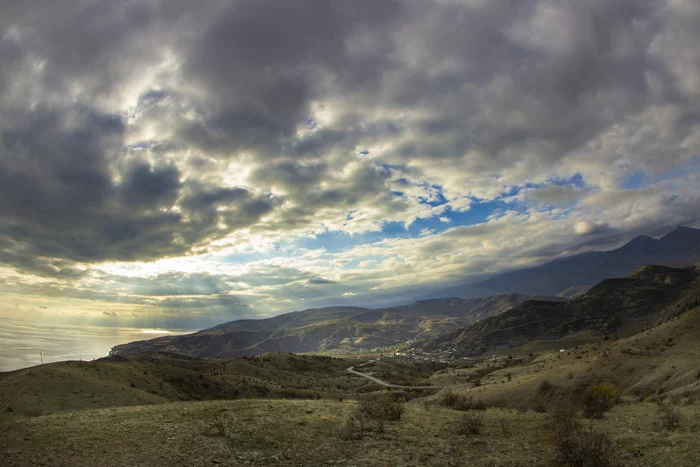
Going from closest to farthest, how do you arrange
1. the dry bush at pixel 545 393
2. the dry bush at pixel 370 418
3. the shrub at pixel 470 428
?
the dry bush at pixel 370 418 < the shrub at pixel 470 428 < the dry bush at pixel 545 393

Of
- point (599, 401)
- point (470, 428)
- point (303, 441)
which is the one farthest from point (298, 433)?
point (599, 401)

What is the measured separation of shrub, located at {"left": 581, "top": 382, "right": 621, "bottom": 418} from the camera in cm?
2662

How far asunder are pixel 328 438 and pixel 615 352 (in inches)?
2228

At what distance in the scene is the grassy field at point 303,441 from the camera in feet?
56.4

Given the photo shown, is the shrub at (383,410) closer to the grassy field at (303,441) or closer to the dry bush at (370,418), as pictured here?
the dry bush at (370,418)

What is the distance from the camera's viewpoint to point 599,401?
30.2 meters

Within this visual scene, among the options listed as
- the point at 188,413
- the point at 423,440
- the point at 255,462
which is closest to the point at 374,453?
the point at 423,440

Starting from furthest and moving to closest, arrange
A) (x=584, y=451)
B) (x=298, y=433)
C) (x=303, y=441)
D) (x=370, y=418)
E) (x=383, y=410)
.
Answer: (x=383, y=410) → (x=370, y=418) → (x=298, y=433) → (x=303, y=441) → (x=584, y=451)

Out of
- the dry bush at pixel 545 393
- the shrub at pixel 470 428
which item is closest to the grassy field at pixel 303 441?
the shrub at pixel 470 428

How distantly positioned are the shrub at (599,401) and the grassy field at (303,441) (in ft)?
3.27

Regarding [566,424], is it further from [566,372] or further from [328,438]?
Answer: [566,372]

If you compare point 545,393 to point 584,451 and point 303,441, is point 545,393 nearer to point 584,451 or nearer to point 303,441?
point 584,451

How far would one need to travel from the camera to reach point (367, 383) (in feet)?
345

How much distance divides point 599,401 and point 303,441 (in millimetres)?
25233
